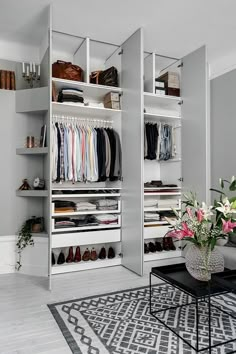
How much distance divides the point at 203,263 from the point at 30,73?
2834mm

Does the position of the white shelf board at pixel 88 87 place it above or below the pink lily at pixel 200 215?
above

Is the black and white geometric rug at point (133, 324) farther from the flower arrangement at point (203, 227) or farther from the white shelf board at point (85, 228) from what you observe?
the white shelf board at point (85, 228)

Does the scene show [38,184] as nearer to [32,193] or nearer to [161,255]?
[32,193]

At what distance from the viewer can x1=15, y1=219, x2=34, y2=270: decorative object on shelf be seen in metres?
3.11

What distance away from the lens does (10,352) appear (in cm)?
170

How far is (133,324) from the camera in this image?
2.01 meters

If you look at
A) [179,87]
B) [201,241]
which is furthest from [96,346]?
[179,87]

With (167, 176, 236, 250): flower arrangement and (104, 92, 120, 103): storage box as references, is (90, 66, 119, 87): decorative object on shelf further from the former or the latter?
(167, 176, 236, 250): flower arrangement

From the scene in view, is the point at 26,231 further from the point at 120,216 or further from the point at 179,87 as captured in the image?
the point at 179,87

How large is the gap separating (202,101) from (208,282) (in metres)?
2.26

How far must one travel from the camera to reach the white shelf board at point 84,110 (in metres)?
3.20

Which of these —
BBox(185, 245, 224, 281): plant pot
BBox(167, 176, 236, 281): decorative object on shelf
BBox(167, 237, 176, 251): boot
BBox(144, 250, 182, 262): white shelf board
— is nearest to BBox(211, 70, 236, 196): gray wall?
BBox(167, 237, 176, 251): boot

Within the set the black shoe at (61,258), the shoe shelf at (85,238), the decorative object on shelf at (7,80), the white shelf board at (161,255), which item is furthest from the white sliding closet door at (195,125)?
the decorative object on shelf at (7,80)

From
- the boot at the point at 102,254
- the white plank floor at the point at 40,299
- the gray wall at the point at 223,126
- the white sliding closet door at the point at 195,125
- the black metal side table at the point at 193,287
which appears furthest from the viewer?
the gray wall at the point at 223,126
